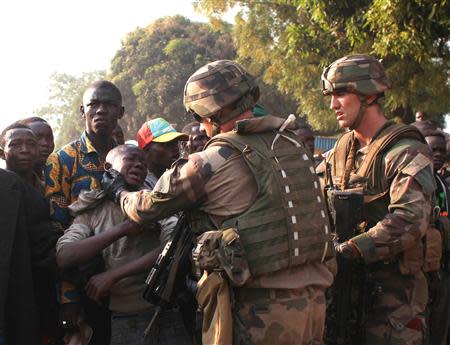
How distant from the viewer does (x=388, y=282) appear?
12.0ft

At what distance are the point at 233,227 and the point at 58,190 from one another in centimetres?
141

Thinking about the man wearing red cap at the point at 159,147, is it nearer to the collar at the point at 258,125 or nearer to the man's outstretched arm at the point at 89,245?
the man's outstretched arm at the point at 89,245

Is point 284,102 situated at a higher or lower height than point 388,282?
lower

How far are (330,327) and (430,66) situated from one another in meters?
9.10

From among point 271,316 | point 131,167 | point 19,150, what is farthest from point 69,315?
point 271,316

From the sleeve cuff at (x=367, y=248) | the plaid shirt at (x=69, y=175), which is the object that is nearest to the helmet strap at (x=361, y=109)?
the sleeve cuff at (x=367, y=248)

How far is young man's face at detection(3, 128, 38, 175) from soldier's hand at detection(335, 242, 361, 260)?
6.55 ft

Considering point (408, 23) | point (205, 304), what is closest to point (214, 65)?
point (205, 304)

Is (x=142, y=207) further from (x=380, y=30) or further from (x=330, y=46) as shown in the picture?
(x=330, y=46)

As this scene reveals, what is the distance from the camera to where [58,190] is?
3674 millimetres

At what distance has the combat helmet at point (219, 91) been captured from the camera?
9.62 ft

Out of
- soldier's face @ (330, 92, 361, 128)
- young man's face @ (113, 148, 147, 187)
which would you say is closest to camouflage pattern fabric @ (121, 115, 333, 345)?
young man's face @ (113, 148, 147, 187)

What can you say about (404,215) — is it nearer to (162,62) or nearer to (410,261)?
(410,261)

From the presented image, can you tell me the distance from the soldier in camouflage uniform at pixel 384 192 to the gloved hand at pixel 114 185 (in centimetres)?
132
